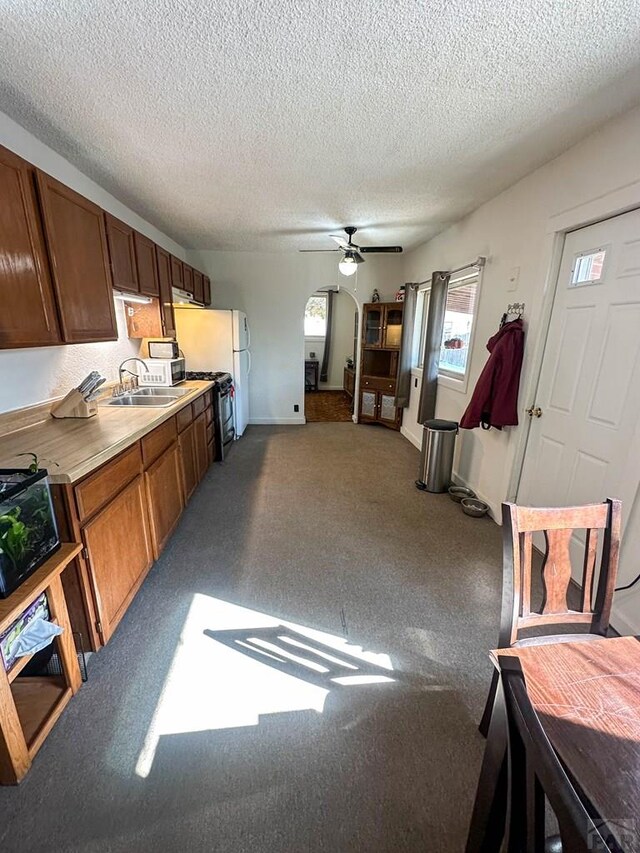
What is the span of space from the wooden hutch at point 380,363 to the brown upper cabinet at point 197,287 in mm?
2403

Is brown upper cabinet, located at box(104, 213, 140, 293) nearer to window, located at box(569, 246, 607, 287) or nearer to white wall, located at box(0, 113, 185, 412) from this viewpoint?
white wall, located at box(0, 113, 185, 412)

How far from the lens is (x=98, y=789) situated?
117 cm

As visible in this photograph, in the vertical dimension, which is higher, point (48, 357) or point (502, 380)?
point (48, 357)

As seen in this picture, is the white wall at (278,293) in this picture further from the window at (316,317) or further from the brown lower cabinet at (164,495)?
the brown lower cabinet at (164,495)

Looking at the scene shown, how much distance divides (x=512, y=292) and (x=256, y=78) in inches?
84.9

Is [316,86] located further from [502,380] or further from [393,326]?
Answer: [393,326]

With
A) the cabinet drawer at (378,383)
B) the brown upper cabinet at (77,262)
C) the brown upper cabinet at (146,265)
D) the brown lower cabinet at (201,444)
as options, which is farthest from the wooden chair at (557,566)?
the cabinet drawer at (378,383)

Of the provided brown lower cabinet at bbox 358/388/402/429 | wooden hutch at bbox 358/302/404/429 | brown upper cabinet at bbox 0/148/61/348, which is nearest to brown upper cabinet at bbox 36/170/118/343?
brown upper cabinet at bbox 0/148/61/348

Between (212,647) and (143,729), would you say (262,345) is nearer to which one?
(212,647)

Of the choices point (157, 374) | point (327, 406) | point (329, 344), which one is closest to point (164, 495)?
point (157, 374)

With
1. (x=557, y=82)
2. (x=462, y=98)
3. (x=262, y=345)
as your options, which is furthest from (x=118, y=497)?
(x=262, y=345)

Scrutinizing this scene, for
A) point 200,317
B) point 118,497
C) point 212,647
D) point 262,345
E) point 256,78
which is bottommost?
point 212,647

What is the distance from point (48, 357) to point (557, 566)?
2.96 m

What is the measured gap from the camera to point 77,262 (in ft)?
6.56
